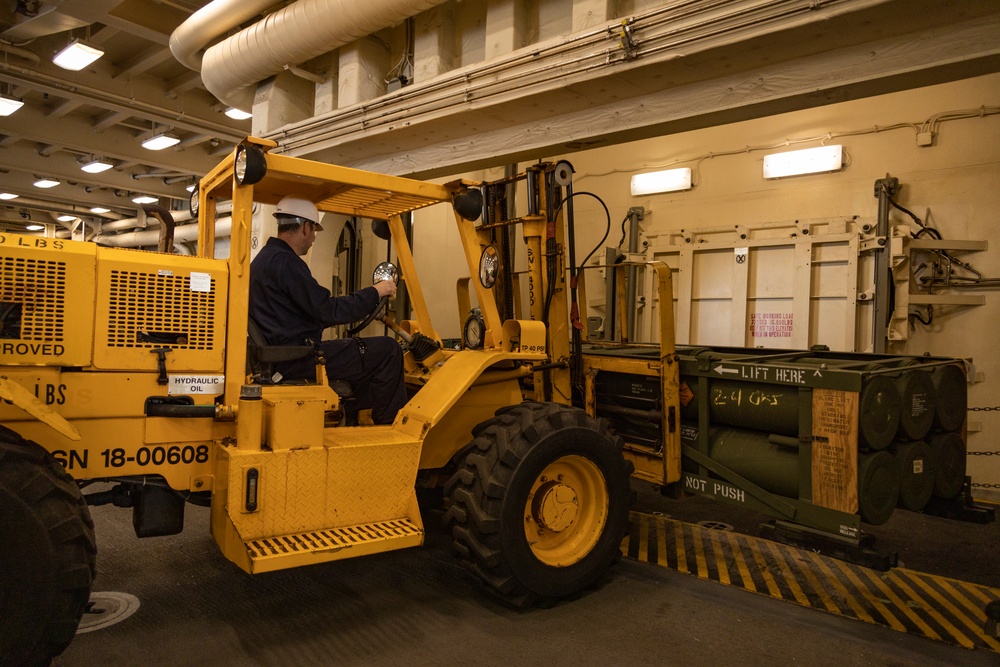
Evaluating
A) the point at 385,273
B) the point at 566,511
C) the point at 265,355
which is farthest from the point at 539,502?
the point at 265,355

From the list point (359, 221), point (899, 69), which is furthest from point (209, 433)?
point (359, 221)

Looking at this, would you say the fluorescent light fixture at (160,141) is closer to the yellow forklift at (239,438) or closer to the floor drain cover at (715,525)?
the yellow forklift at (239,438)

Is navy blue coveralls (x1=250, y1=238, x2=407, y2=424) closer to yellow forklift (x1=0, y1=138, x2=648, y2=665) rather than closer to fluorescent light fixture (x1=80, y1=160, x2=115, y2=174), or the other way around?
yellow forklift (x1=0, y1=138, x2=648, y2=665)

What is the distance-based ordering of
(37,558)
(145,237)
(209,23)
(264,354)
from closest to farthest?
(37,558) < (264,354) < (209,23) < (145,237)

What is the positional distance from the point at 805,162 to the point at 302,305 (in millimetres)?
6283

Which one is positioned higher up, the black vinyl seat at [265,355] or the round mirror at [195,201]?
the round mirror at [195,201]

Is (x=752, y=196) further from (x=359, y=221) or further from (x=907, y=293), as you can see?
(x=359, y=221)

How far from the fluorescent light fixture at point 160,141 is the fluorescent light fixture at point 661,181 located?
7.88 m

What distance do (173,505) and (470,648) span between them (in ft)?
5.84

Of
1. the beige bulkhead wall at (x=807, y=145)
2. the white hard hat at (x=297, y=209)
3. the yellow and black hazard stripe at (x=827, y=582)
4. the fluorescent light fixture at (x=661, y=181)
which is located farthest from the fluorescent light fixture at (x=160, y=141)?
the yellow and black hazard stripe at (x=827, y=582)

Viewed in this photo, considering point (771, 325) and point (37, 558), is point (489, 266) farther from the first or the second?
point (771, 325)

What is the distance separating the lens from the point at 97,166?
1291 cm

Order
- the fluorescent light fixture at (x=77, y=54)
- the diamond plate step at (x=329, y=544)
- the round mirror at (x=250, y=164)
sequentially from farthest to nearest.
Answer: the fluorescent light fixture at (x=77, y=54)
the round mirror at (x=250, y=164)
the diamond plate step at (x=329, y=544)

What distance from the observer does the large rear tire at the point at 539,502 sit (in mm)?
3857
